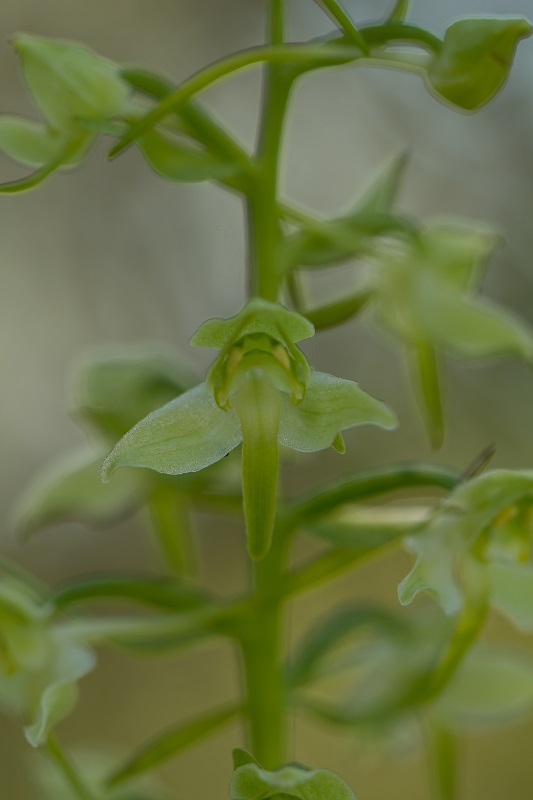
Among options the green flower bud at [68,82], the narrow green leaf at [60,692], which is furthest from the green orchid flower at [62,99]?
the narrow green leaf at [60,692]

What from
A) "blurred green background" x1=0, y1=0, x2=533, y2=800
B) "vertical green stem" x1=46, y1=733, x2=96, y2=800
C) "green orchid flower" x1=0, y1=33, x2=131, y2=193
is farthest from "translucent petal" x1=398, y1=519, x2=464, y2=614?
"blurred green background" x1=0, y1=0, x2=533, y2=800

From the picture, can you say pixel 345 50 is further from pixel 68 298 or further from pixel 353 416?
pixel 68 298

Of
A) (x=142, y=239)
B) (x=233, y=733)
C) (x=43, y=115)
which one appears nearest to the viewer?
(x=43, y=115)

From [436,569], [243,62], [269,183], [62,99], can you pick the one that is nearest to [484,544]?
[436,569]

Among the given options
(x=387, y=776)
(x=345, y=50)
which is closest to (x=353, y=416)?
(x=345, y=50)

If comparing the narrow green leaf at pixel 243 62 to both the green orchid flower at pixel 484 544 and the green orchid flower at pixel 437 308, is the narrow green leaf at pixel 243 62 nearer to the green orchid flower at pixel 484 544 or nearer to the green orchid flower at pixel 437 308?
the green orchid flower at pixel 437 308
